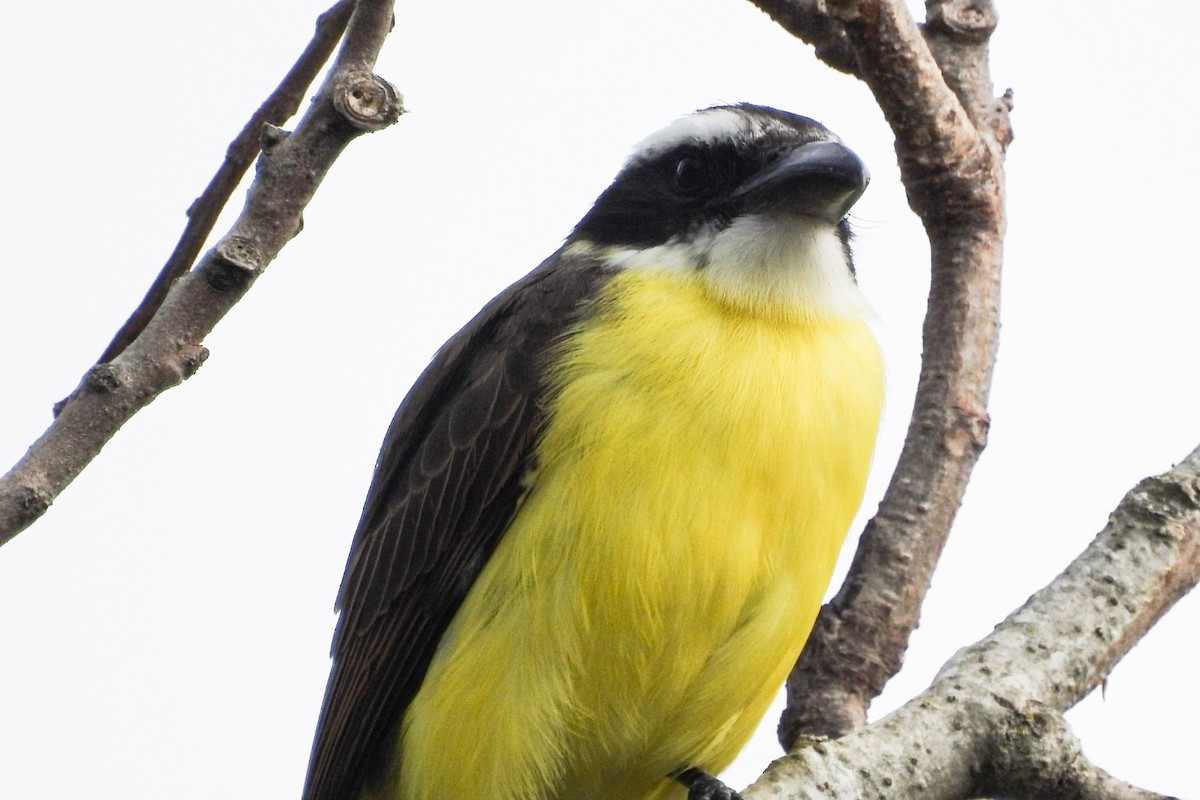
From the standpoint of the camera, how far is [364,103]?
283 centimetres

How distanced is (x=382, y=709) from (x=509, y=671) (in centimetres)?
52

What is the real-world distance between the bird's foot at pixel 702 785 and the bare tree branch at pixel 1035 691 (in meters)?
0.81

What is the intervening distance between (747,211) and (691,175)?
25cm

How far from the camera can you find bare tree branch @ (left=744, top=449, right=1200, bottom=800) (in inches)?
132

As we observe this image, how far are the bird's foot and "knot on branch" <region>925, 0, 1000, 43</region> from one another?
2410 millimetres

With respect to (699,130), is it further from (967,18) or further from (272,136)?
(272,136)

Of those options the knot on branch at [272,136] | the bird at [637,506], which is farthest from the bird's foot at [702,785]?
the knot on branch at [272,136]

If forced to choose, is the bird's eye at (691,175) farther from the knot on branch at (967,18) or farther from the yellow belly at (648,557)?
the knot on branch at (967,18)

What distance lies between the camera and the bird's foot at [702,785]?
4223mm

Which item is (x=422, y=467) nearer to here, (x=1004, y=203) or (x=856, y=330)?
(x=856, y=330)

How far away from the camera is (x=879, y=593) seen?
4465 mm

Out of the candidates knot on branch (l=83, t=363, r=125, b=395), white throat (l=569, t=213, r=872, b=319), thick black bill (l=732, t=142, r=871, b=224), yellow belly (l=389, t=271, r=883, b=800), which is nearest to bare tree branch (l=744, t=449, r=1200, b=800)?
yellow belly (l=389, t=271, r=883, b=800)

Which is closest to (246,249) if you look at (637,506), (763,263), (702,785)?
(637,506)

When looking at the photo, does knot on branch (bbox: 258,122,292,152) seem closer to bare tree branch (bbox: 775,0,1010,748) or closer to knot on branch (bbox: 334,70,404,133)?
knot on branch (bbox: 334,70,404,133)
